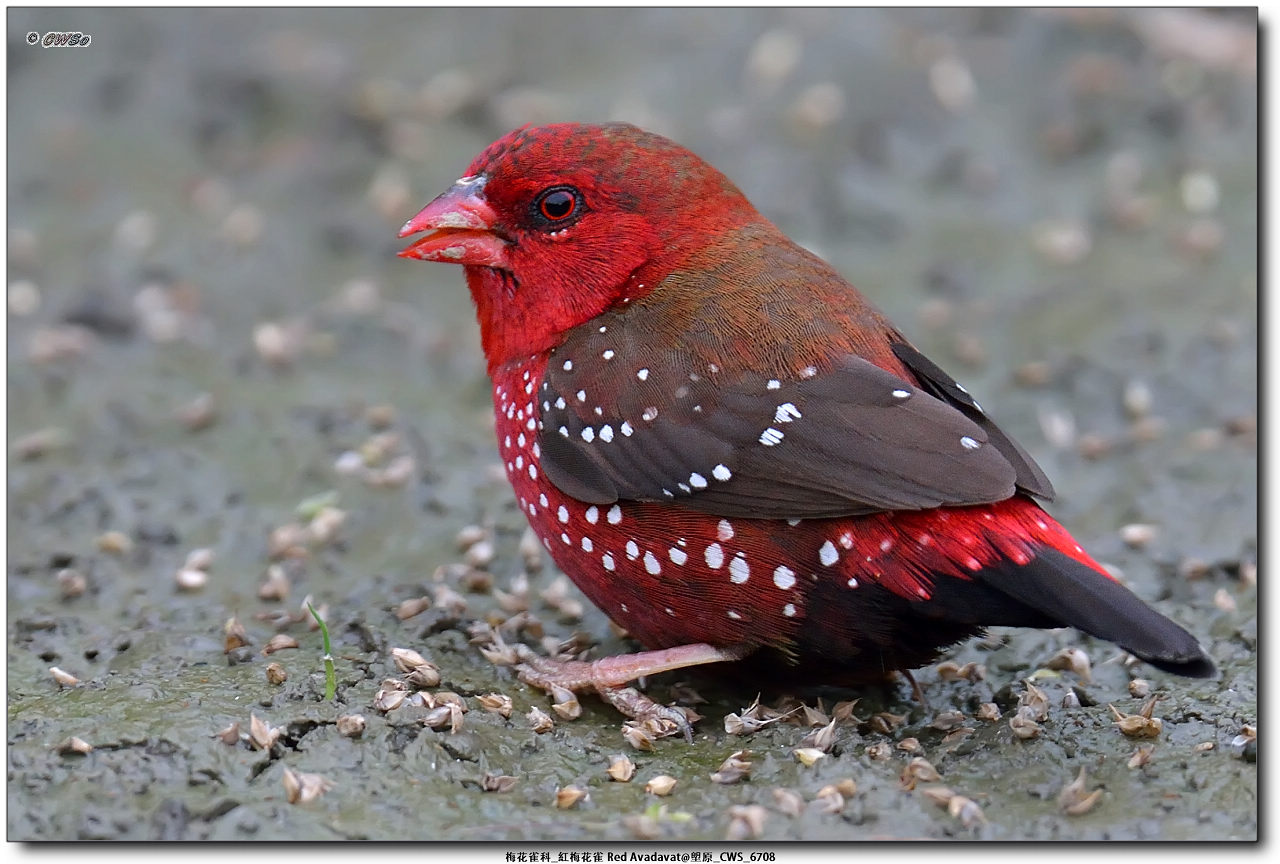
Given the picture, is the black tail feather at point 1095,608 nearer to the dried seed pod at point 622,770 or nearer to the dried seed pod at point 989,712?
the dried seed pod at point 989,712

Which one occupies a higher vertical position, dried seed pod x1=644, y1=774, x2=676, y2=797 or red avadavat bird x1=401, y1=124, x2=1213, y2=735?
red avadavat bird x1=401, y1=124, x2=1213, y2=735

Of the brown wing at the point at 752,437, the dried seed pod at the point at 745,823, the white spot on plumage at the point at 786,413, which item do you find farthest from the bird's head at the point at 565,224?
the dried seed pod at the point at 745,823

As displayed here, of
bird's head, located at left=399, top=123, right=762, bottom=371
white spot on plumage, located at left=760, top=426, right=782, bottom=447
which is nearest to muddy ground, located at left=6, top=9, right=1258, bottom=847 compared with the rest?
white spot on plumage, located at left=760, top=426, right=782, bottom=447

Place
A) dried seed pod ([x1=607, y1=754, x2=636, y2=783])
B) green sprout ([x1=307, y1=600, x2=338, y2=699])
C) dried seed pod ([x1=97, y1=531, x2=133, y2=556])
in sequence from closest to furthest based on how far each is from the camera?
dried seed pod ([x1=607, y1=754, x2=636, y2=783]), green sprout ([x1=307, y1=600, x2=338, y2=699]), dried seed pod ([x1=97, y1=531, x2=133, y2=556])

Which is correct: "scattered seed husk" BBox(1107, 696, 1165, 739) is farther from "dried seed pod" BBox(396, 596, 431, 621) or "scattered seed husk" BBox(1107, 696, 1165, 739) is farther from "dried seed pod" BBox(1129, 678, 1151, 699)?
"dried seed pod" BBox(396, 596, 431, 621)

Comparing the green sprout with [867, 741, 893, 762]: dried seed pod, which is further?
the green sprout

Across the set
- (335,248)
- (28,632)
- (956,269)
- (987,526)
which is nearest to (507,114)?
(335,248)

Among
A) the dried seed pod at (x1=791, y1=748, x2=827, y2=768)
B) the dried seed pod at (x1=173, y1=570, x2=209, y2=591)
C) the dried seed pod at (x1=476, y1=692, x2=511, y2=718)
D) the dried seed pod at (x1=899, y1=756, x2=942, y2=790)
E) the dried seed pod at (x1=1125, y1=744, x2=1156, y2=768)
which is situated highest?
the dried seed pod at (x1=173, y1=570, x2=209, y2=591)
